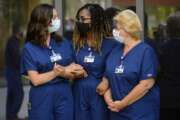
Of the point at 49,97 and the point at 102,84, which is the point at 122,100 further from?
the point at 49,97

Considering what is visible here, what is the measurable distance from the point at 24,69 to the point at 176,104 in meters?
2.17

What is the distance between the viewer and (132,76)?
473 centimetres

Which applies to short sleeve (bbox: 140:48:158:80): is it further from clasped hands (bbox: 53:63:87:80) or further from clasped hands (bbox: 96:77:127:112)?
clasped hands (bbox: 53:63:87:80)

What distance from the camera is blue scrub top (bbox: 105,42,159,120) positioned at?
4730 millimetres

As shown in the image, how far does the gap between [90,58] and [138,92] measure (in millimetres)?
610

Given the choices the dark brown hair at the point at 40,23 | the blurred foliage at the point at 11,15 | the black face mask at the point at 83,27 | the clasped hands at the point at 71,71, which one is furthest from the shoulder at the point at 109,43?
the blurred foliage at the point at 11,15

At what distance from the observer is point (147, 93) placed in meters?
A: 4.79

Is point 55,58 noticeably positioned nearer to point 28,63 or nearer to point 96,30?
point 28,63

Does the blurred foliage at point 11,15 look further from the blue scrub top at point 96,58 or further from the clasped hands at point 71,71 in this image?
the clasped hands at point 71,71

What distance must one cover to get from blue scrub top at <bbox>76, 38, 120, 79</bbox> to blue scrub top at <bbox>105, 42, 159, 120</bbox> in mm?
211

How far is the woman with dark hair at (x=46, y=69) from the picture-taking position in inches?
193

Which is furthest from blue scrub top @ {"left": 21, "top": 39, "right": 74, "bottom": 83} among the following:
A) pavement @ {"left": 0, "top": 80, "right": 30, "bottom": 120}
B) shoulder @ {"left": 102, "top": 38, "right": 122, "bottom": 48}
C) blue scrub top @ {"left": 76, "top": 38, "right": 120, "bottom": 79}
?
pavement @ {"left": 0, "top": 80, "right": 30, "bottom": 120}

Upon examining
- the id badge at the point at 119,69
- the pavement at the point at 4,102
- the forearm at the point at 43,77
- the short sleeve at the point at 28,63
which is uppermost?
the short sleeve at the point at 28,63

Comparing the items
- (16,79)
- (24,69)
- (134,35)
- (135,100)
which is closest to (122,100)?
(135,100)
